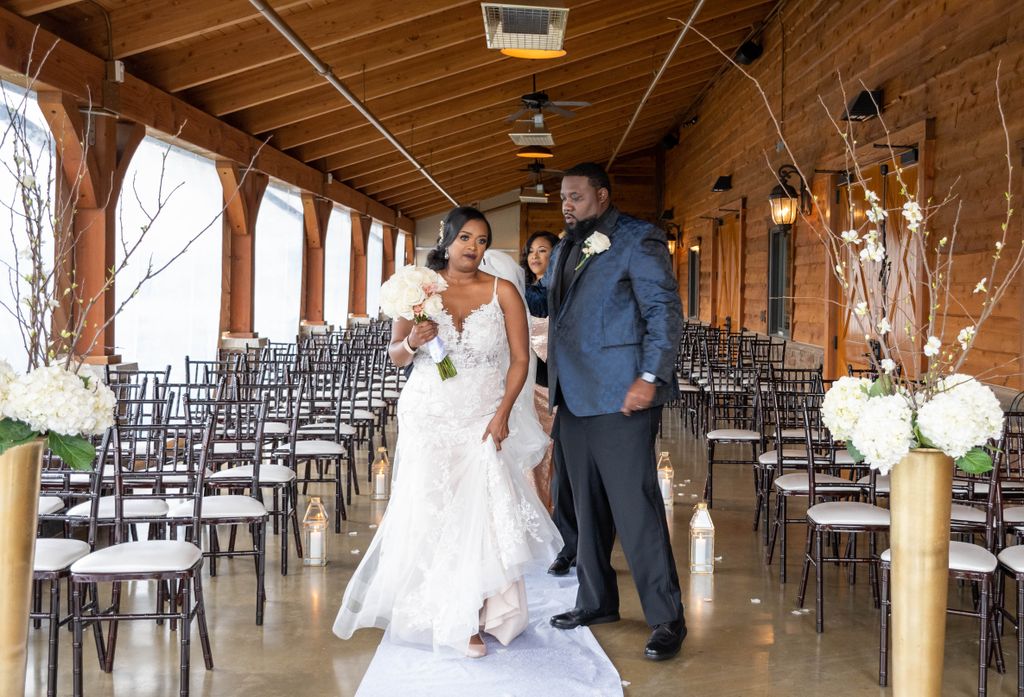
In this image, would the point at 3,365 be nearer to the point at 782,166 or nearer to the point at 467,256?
the point at 467,256

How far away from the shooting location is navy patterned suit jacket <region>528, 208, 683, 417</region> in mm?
3732

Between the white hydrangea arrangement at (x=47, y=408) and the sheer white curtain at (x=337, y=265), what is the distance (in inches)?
684

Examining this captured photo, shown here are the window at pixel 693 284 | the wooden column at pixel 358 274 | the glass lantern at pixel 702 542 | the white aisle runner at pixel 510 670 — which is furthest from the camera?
the wooden column at pixel 358 274

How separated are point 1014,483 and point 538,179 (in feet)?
56.4

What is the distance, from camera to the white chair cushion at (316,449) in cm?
582

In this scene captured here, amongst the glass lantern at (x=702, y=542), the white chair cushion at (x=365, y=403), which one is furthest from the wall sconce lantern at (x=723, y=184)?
the glass lantern at (x=702, y=542)

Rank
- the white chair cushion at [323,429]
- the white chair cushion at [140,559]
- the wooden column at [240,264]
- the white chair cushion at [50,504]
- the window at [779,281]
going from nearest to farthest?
the white chair cushion at [140,559], the white chair cushion at [50,504], the white chair cushion at [323,429], the wooden column at [240,264], the window at [779,281]

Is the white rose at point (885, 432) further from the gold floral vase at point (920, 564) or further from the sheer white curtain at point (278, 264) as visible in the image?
the sheer white curtain at point (278, 264)

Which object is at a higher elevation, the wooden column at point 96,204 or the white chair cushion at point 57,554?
the wooden column at point 96,204

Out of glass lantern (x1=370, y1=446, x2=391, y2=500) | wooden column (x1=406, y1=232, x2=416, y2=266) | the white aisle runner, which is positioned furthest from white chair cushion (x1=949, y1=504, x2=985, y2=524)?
wooden column (x1=406, y1=232, x2=416, y2=266)

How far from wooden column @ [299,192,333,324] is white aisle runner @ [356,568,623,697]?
1266 centimetres

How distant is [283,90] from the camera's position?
33.3 feet

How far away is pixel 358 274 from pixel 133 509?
57.5ft

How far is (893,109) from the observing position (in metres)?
8.88
